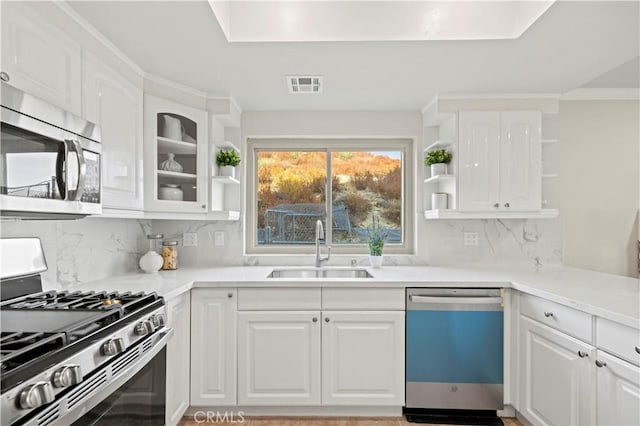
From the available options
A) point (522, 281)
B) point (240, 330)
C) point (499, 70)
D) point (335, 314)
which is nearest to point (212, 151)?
point (240, 330)

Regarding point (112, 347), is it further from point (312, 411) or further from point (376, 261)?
point (376, 261)

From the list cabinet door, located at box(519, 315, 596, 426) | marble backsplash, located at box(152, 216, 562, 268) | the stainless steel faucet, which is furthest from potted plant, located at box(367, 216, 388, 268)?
cabinet door, located at box(519, 315, 596, 426)

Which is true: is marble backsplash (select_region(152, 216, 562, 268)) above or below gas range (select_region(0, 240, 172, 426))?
above

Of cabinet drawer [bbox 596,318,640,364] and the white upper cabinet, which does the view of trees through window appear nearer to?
the white upper cabinet

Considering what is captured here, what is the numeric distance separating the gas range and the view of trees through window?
149cm

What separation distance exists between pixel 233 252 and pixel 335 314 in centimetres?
107

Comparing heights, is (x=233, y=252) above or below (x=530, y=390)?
above

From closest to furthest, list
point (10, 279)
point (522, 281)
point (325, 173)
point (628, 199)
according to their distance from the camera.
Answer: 1. point (10, 279)
2. point (522, 281)
3. point (628, 199)
4. point (325, 173)

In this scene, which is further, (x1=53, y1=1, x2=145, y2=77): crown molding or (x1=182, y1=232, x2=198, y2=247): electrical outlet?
(x1=182, y1=232, x2=198, y2=247): electrical outlet

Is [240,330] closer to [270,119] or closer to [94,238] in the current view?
[94,238]

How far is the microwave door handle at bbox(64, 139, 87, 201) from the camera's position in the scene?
138cm

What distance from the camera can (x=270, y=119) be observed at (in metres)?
2.97

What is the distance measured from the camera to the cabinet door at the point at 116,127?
1748mm

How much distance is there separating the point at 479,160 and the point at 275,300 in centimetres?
170
